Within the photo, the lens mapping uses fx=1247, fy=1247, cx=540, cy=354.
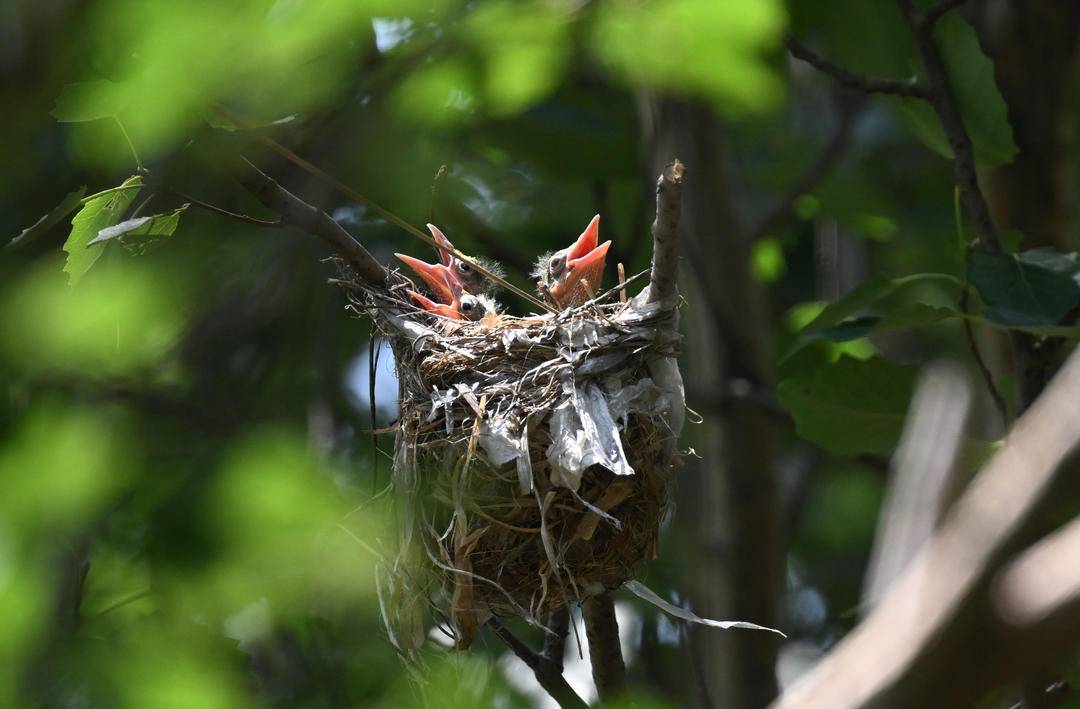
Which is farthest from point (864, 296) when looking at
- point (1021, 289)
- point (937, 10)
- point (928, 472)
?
point (928, 472)

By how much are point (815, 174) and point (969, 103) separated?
208 cm

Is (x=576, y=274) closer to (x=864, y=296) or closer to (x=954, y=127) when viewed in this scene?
(x=864, y=296)

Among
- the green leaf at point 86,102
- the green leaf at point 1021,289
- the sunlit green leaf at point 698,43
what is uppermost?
the green leaf at point 86,102

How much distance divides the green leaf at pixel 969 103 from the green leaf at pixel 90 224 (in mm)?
2639

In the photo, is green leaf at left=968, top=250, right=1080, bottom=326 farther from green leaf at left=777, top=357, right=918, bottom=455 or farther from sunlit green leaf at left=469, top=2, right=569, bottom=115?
sunlit green leaf at left=469, top=2, right=569, bottom=115

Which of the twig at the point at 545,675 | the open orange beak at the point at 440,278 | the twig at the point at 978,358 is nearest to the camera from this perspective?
the twig at the point at 545,675

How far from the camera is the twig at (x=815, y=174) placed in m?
6.26

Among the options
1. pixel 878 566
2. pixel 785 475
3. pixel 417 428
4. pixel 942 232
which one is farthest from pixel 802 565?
pixel 878 566

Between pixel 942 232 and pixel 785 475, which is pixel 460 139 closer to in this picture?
pixel 942 232

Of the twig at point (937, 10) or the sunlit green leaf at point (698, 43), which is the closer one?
the sunlit green leaf at point (698, 43)

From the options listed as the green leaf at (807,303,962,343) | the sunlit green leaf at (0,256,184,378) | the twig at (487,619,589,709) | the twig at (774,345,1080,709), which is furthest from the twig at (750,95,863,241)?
the twig at (774,345,1080,709)

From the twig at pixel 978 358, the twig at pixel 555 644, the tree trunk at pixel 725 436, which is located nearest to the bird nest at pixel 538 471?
the twig at pixel 555 644

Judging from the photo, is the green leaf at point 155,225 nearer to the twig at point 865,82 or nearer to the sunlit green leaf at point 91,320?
the sunlit green leaf at point 91,320

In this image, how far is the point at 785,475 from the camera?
891 centimetres
